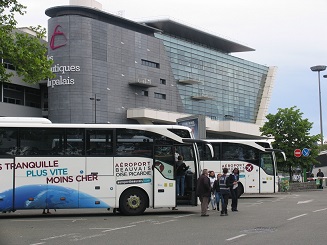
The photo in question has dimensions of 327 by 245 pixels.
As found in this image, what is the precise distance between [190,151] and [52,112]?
5625 centimetres

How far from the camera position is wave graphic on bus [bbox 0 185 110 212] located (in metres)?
18.7

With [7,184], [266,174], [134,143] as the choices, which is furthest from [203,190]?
[266,174]

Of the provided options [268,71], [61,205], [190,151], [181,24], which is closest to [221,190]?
[190,151]

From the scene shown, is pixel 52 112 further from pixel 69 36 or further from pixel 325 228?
pixel 325 228

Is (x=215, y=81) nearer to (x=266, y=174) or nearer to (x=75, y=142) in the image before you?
(x=266, y=174)

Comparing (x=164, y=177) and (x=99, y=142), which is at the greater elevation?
(x=99, y=142)

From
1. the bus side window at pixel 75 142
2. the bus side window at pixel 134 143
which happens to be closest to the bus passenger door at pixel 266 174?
the bus side window at pixel 134 143

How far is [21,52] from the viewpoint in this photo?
2419cm

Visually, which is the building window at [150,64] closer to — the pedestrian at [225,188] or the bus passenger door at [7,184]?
the pedestrian at [225,188]

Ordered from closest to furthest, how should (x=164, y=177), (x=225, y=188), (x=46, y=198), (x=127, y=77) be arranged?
(x=46, y=198), (x=164, y=177), (x=225, y=188), (x=127, y=77)

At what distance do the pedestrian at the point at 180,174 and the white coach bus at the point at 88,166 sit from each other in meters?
0.20

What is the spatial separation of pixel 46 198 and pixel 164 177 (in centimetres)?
423

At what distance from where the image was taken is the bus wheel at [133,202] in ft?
64.6

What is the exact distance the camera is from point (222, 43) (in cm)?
11106
